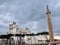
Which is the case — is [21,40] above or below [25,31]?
below

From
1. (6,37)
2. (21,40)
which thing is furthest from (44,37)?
(6,37)

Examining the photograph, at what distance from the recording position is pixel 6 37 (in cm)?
5203

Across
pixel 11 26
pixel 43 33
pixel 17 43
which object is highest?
pixel 11 26

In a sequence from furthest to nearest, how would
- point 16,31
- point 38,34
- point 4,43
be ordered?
point 16,31
point 38,34
point 4,43

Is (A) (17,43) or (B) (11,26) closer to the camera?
(A) (17,43)

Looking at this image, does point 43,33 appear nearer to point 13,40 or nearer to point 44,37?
point 44,37

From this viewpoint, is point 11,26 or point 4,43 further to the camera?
point 11,26

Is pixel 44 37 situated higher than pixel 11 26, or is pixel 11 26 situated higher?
pixel 11 26

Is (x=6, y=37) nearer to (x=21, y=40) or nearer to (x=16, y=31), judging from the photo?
(x=21, y=40)

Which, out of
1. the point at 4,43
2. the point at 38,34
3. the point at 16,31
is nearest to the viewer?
the point at 4,43

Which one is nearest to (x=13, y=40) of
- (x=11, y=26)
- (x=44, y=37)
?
(x=44, y=37)

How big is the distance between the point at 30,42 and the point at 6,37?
8073 millimetres

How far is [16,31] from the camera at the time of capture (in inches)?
2462

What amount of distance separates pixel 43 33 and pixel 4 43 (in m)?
13.3
